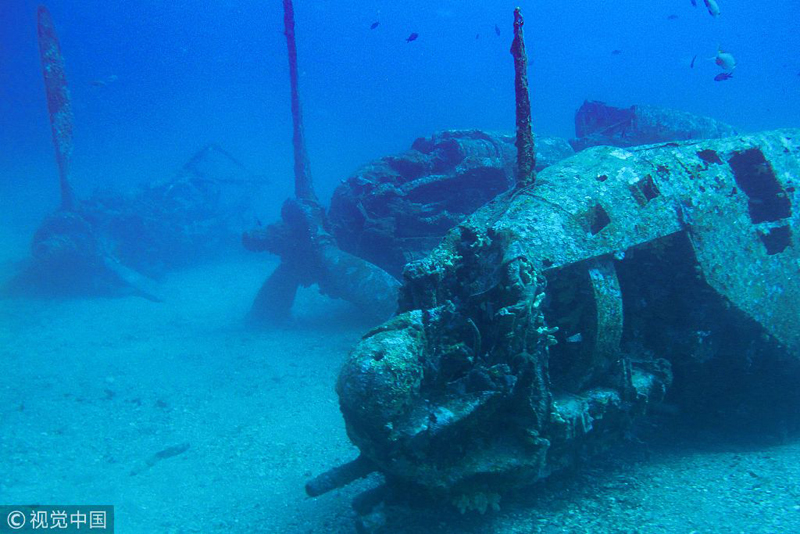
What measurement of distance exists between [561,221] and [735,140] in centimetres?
321

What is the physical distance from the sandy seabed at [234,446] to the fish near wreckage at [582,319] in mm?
466

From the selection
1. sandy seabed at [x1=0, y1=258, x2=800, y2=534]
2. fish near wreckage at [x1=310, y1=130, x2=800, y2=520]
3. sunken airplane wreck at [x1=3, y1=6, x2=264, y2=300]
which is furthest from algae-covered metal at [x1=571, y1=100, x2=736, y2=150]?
sunken airplane wreck at [x1=3, y1=6, x2=264, y2=300]

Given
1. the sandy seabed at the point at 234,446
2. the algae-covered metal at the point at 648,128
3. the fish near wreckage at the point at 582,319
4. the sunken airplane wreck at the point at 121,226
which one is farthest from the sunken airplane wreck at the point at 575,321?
the sunken airplane wreck at the point at 121,226

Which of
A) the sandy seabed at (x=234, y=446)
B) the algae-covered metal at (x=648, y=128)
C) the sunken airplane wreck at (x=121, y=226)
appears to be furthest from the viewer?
the sunken airplane wreck at (x=121, y=226)

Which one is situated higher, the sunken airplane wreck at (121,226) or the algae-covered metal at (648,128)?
the algae-covered metal at (648,128)

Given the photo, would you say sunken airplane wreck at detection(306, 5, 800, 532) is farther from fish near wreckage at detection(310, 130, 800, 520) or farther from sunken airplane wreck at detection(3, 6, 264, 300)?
sunken airplane wreck at detection(3, 6, 264, 300)

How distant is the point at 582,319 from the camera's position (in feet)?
13.2

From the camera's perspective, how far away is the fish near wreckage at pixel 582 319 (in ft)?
10.4

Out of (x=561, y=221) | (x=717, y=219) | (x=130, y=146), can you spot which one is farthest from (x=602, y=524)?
(x=130, y=146)

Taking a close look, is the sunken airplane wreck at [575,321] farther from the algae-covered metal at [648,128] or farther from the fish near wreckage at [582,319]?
the algae-covered metal at [648,128]

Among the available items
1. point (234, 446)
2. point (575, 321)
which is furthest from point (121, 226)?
point (575, 321)

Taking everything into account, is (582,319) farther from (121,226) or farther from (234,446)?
(121,226)

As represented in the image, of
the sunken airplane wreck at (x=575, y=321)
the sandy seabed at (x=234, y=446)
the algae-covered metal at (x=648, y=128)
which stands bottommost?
the sandy seabed at (x=234, y=446)

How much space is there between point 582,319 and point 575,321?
70 millimetres
